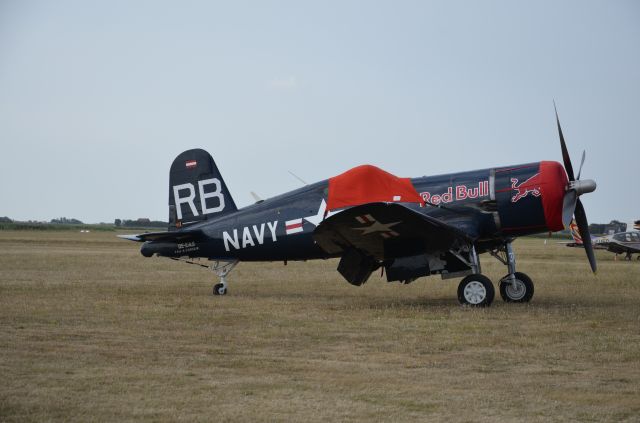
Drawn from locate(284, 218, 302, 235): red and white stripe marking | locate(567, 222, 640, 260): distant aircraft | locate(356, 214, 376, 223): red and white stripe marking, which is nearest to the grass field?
locate(284, 218, 302, 235): red and white stripe marking

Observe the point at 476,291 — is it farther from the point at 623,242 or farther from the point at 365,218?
the point at 623,242

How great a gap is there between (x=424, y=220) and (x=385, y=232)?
0.77 meters

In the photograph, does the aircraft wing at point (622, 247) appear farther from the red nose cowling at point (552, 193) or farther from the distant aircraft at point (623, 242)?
the red nose cowling at point (552, 193)

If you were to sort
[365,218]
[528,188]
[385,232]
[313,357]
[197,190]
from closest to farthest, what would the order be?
[313,357] → [365,218] → [385,232] → [528,188] → [197,190]

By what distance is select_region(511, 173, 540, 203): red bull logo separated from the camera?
12.1 metres

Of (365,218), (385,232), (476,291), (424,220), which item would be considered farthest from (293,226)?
(476,291)

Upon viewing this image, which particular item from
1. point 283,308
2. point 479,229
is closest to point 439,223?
point 479,229

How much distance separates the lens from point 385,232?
12.0 m

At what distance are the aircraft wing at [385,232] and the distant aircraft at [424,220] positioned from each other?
2 centimetres

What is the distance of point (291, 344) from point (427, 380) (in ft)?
7.54

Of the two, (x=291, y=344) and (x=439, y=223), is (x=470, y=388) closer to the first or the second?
(x=291, y=344)

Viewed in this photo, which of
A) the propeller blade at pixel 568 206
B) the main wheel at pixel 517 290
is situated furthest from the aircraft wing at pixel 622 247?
the propeller blade at pixel 568 206

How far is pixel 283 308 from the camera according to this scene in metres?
12.1

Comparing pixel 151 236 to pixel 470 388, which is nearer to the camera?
pixel 470 388
